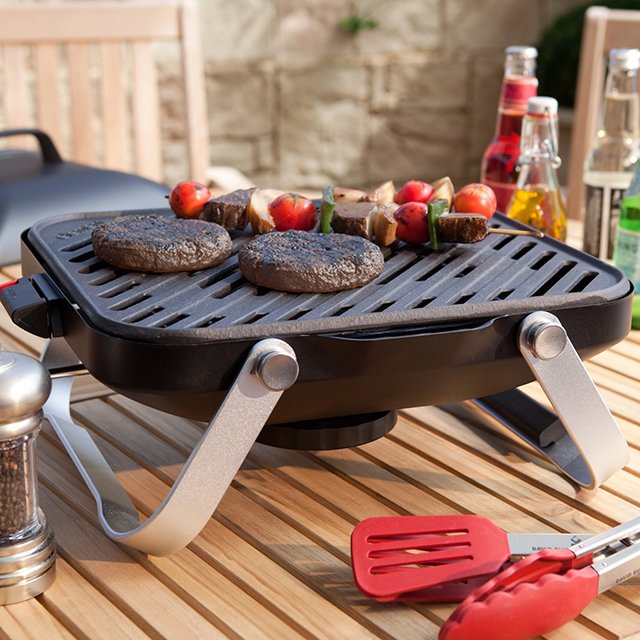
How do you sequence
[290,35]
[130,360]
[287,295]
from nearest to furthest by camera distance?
[130,360] < [287,295] < [290,35]

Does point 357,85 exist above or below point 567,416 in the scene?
below

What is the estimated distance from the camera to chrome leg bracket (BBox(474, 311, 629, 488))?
1164 millimetres

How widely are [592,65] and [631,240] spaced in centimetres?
107

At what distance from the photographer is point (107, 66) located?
2.79m

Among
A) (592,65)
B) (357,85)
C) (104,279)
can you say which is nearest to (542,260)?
(104,279)

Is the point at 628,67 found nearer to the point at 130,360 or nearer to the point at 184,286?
the point at 184,286

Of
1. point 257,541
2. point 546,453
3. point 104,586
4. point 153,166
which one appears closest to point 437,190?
point 546,453

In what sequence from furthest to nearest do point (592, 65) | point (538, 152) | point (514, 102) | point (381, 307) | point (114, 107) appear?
point (114, 107)
point (592, 65)
point (514, 102)
point (538, 152)
point (381, 307)

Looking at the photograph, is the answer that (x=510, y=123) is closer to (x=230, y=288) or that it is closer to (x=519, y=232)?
(x=519, y=232)

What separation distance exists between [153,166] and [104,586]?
196 cm

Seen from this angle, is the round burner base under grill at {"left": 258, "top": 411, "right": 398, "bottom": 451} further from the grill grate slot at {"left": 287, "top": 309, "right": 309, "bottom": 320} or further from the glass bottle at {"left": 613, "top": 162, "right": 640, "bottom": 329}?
the glass bottle at {"left": 613, "top": 162, "right": 640, "bottom": 329}

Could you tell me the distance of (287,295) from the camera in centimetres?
122

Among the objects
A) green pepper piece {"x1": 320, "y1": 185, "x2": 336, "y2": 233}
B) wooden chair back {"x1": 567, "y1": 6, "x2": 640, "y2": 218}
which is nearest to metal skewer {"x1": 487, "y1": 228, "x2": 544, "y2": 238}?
green pepper piece {"x1": 320, "y1": 185, "x2": 336, "y2": 233}

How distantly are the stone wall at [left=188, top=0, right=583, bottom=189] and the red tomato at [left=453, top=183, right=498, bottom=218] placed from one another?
3753 millimetres
